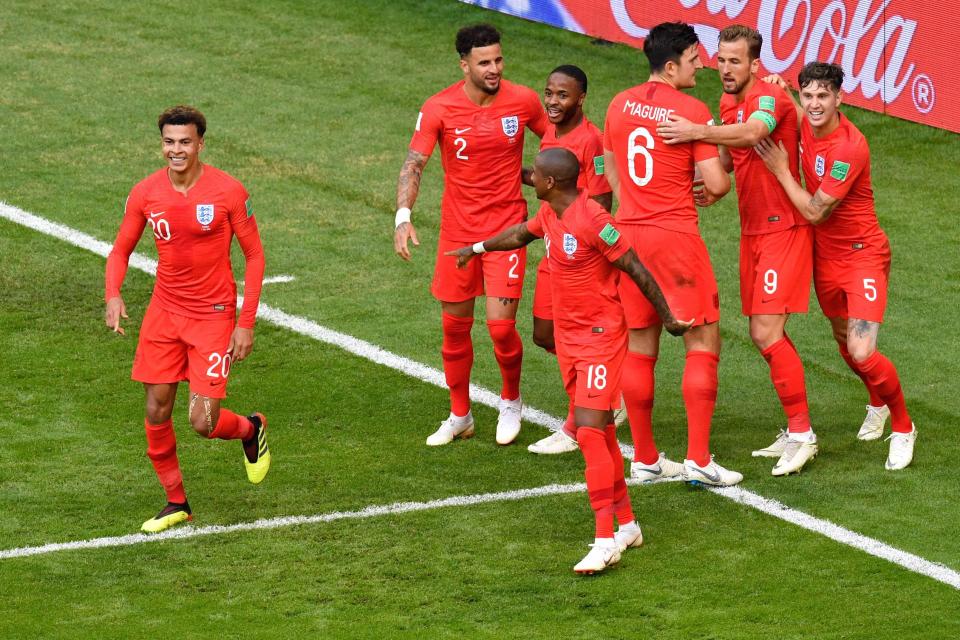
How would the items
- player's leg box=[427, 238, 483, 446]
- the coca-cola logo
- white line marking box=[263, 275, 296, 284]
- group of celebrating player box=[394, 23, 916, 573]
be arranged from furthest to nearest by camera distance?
the coca-cola logo → white line marking box=[263, 275, 296, 284] → player's leg box=[427, 238, 483, 446] → group of celebrating player box=[394, 23, 916, 573]

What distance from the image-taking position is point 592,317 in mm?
8523

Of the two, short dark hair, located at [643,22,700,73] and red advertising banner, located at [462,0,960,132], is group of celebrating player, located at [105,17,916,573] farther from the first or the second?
red advertising banner, located at [462,0,960,132]

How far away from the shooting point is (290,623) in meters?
7.88

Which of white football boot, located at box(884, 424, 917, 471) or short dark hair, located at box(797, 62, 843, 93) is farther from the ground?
short dark hair, located at box(797, 62, 843, 93)

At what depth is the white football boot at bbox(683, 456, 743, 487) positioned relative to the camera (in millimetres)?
9516

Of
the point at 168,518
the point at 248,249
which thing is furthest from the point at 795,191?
the point at 168,518

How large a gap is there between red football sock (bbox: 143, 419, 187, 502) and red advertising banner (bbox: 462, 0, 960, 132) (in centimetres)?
988

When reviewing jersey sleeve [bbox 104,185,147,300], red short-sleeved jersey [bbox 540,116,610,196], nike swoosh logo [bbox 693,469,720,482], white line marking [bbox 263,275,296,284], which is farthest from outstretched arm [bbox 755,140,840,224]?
white line marking [bbox 263,275,296,284]

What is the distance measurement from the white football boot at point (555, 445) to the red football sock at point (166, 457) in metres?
2.29

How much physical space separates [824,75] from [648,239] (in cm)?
138

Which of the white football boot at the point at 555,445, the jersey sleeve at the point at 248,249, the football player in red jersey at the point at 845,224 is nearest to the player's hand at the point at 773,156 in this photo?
the football player in red jersey at the point at 845,224

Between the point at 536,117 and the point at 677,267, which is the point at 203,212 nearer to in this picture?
the point at 536,117

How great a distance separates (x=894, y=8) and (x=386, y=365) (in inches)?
290

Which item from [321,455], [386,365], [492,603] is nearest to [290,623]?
[492,603]
